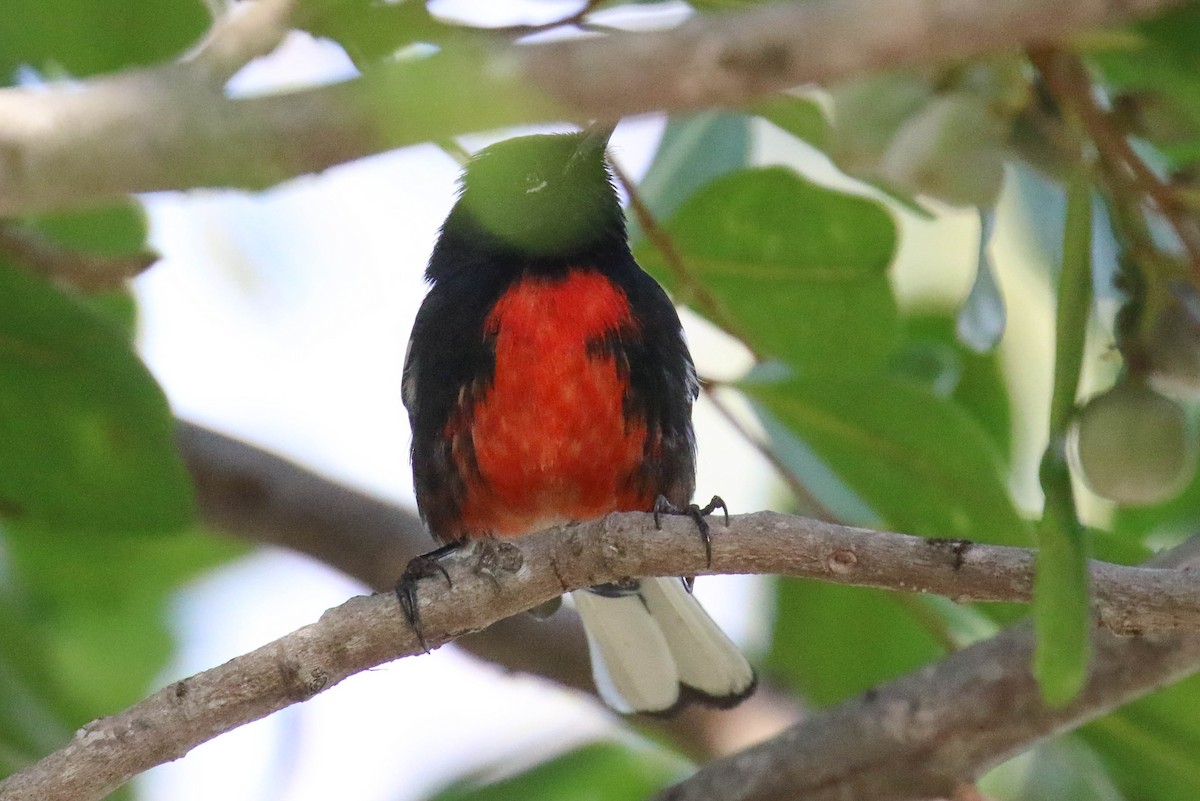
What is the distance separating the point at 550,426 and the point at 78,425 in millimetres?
898

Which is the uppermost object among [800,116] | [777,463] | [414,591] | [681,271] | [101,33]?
[101,33]

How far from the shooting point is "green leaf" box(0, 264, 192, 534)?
275cm

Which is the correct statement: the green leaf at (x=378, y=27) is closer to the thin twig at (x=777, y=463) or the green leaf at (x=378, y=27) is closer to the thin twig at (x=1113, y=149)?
the thin twig at (x=1113, y=149)

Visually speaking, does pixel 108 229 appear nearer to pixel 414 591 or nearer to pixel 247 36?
pixel 247 36

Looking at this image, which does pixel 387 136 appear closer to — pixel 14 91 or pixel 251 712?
pixel 14 91

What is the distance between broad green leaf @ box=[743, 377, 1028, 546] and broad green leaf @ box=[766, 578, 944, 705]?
56cm

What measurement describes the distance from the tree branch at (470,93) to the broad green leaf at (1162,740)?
1.89 m

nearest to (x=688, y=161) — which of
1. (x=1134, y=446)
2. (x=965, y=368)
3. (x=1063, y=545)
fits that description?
(x=965, y=368)

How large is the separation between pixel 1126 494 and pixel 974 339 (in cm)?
43

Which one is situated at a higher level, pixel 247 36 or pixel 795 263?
pixel 247 36

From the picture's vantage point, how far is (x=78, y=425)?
9.27ft

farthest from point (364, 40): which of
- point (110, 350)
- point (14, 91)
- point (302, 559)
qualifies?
point (302, 559)

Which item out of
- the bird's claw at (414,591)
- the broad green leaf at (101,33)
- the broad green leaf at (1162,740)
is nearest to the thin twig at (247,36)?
the broad green leaf at (101,33)

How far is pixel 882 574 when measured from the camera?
1918mm
